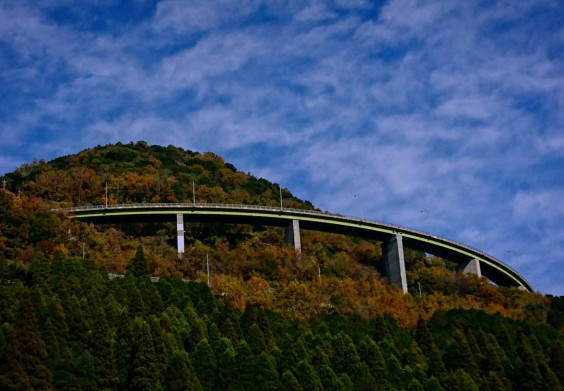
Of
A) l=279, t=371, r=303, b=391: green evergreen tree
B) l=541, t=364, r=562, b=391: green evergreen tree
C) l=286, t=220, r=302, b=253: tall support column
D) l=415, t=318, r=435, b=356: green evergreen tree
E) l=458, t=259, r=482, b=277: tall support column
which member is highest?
l=286, t=220, r=302, b=253: tall support column

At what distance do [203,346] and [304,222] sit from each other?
167 feet

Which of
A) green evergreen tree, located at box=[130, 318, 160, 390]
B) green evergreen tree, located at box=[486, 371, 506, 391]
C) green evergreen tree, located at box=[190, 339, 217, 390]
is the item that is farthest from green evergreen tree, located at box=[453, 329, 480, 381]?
green evergreen tree, located at box=[130, 318, 160, 390]

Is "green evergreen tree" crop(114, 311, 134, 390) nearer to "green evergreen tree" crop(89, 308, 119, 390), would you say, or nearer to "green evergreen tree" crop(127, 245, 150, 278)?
"green evergreen tree" crop(89, 308, 119, 390)

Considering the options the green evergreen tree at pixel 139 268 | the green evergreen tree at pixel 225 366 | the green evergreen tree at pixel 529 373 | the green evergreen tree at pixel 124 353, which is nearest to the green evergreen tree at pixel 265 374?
the green evergreen tree at pixel 225 366

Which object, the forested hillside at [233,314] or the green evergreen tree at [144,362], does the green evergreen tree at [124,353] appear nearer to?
the forested hillside at [233,314]

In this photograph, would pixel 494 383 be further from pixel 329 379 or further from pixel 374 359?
pixel 329 379

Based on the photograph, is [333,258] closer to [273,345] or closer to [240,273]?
[240,273]

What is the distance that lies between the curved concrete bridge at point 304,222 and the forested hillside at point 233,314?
88.9 inches

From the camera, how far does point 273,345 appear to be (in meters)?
48.4

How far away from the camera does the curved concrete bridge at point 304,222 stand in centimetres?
8675

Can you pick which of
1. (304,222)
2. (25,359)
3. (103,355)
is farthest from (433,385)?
(304,222)

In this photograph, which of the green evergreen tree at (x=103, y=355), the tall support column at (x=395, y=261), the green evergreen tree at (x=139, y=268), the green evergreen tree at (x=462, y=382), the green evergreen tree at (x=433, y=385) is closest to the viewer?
the green evergreen tree at (x=103, y=355)

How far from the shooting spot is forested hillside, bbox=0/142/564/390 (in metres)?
41.5

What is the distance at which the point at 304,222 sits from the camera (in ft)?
306
